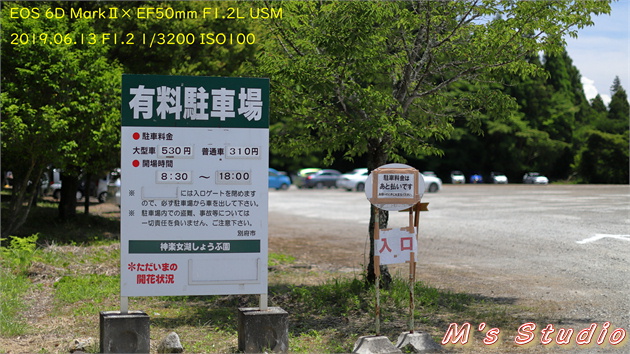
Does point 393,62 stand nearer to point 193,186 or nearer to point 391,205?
point 391,205

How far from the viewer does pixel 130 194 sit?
21.5ft

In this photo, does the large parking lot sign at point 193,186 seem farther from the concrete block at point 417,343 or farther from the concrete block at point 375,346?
the concrete block at point 417,343

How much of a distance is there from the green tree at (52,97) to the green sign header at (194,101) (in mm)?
8217

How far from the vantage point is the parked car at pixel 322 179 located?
53.4 metres

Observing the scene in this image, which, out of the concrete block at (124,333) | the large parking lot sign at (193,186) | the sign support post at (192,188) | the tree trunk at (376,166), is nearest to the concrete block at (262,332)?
the sign support post at (192,188)

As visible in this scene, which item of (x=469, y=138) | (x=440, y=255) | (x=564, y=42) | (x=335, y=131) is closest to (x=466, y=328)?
(x=335, y=131)

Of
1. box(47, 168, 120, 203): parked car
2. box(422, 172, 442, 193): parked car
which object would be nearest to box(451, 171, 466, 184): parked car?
box(422, 172, 442, 193): parked car

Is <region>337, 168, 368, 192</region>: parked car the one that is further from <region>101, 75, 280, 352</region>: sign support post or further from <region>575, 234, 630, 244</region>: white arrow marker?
<region>101, 75, 280, 352</region>: sign support post

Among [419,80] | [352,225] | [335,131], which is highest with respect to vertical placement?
[419,80]

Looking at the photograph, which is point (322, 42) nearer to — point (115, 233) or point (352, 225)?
A: point (115, 233)

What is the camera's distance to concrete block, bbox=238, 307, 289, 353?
661 centimetres

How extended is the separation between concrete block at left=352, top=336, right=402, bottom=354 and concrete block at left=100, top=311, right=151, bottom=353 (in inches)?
78.6

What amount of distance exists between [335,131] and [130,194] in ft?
12.4

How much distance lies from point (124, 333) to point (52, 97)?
9.71 m
